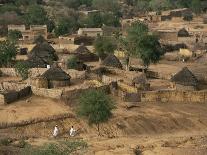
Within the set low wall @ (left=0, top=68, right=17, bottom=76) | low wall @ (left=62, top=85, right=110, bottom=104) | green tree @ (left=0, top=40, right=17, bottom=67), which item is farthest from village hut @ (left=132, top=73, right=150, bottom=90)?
green tree @ (left=0, top=40, right=17, bottom=67)

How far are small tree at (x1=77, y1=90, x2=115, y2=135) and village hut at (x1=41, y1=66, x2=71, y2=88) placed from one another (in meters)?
8.00

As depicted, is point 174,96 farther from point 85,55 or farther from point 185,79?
point 85,55

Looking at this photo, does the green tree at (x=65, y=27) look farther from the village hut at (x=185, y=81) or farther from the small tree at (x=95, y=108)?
the small tree at (x=95, y=108)

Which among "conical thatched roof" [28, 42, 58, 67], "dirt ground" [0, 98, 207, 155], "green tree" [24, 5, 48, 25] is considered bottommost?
"dirt ground" [0, 98, 207, 155]

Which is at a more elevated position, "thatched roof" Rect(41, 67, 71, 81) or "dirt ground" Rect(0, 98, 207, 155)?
"thatched roof" Rect(41, 67, 71, 81)

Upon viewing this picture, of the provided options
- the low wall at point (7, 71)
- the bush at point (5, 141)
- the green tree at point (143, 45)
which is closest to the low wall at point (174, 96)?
the green tree at point (143, 45)

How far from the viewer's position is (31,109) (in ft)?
108

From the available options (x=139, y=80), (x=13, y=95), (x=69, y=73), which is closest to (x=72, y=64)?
(x=69, y=73)

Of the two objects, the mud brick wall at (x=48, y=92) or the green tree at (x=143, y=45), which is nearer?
the mud brick wall at (x=48, y=92)

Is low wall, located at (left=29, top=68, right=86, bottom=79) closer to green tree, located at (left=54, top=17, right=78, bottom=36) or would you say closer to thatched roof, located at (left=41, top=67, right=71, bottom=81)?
thatched roof, located at (left=41, top=67, right=71, bottom=81)

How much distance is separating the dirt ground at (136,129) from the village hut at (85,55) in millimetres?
16169

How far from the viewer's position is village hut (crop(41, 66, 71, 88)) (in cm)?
3769

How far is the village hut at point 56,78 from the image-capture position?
37688 mm

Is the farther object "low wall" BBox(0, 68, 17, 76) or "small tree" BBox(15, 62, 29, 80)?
"low wall" BBox(0, 68, 17, 76)
